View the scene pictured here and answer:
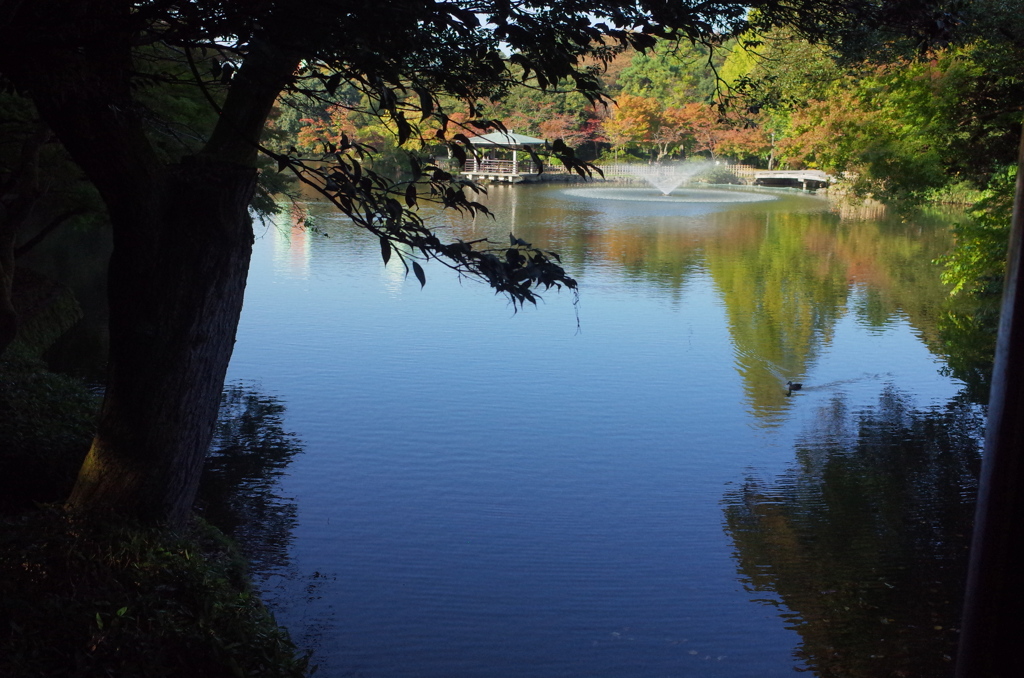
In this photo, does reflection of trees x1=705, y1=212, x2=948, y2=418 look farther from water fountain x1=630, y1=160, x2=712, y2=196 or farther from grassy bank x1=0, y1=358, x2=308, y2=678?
water fountain x1=630, y1=160, x2=712, y2=196

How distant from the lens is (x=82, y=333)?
1222cm

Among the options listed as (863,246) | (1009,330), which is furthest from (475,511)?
(863,246)

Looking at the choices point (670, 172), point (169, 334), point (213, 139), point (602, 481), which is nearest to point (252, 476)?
point (602, 481)

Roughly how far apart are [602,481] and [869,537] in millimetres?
2122

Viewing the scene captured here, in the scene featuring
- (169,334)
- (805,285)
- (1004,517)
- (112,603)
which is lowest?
(112,603)

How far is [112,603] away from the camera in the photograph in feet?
12.3

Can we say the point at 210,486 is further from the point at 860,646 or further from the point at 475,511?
the point at 860,646

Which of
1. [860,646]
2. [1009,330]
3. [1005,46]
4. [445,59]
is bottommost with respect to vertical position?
[860,646]

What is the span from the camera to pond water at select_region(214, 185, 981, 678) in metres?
5.49

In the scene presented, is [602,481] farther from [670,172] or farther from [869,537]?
[670,172]

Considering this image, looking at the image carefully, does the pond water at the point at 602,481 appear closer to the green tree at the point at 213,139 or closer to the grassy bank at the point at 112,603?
the grassy bank at the point at 112,603

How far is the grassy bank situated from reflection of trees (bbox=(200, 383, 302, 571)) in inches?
54.6

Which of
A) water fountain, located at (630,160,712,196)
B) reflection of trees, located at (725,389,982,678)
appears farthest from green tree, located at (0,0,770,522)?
water fountain, located at (630,160,712,196)

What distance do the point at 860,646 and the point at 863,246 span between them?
19.5m
